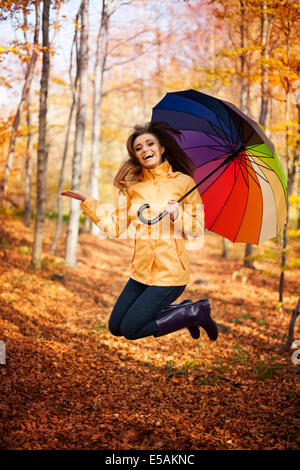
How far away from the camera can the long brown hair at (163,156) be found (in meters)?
3.63

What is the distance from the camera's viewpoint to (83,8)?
9.65m

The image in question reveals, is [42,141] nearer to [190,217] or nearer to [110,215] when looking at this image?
[110,215]

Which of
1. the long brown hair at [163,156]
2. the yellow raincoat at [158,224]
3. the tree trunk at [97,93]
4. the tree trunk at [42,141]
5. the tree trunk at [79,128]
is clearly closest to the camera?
the yellow raincoat at [158,224]

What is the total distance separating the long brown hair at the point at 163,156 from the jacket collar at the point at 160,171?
109 millimetres

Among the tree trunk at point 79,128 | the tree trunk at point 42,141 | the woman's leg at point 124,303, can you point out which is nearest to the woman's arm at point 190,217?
the woman's leg at point 124,303

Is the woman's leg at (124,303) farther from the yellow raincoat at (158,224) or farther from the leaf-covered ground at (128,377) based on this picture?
the leaf-covered ground at (128,377)

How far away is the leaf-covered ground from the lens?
11.6 feet

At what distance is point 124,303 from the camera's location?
354cm

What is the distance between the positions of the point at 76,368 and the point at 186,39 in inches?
662

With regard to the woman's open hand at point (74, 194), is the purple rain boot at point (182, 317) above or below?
below
